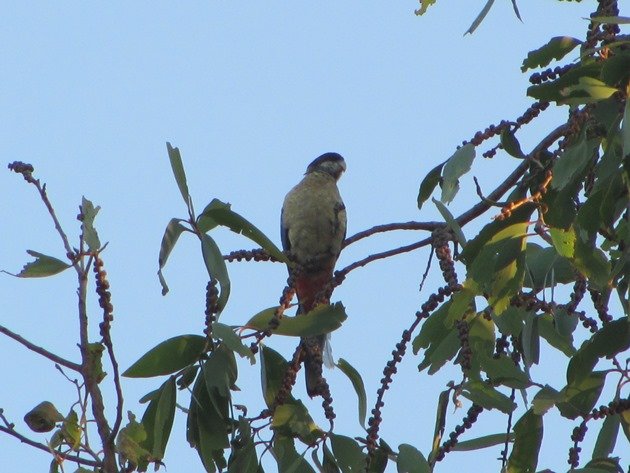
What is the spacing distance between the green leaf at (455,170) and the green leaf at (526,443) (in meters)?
0.59

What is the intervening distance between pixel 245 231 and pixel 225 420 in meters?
0.54

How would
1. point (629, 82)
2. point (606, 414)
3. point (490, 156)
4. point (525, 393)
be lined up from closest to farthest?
point (629, 82) → point (606, 414) → point (525, 393) → point (490, 156)

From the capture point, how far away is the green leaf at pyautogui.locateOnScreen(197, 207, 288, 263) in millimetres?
2740

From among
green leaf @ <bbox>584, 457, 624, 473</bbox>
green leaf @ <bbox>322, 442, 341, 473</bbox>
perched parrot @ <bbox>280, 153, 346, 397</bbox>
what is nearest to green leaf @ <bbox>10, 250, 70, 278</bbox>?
green leaf @ <bbox>322, 442, 341, 473</bbox>

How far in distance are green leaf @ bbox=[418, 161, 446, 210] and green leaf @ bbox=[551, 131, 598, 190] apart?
0.53 meters

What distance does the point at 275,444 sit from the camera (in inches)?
115

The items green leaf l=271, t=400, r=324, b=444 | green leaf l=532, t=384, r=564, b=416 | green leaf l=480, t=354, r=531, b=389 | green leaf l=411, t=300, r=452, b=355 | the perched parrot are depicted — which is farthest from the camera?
the perched parrot

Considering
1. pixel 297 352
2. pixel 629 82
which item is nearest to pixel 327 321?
pixel 297 352

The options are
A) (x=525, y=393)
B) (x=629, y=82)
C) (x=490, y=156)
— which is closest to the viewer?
(x=629, y=82)

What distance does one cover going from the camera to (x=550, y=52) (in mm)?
2828

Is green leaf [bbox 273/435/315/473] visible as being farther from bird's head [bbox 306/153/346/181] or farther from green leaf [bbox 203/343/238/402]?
bird's head [bbox 306/153/346/181]

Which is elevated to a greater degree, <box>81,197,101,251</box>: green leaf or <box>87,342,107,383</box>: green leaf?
<box>81,197,101,251</box>: green leaf

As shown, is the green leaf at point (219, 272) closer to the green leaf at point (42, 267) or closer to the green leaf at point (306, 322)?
the green leaf at point (306, 322)

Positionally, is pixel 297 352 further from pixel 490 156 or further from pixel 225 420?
pixel 490 156
